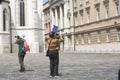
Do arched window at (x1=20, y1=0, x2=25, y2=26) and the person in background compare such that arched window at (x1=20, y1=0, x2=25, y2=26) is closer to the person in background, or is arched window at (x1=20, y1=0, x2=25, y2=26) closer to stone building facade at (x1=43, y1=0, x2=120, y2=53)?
stone building facade at (x1=43, y1=0, x2=120, y2=53)

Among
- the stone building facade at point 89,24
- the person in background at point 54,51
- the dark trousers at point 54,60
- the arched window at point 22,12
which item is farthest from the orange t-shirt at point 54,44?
the arched window at point 22,12

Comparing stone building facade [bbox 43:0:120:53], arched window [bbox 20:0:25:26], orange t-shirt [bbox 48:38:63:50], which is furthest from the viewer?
arched window [bbox 20:0:25:26]

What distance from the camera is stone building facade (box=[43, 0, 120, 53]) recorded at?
47750mm

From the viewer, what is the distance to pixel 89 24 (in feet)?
188

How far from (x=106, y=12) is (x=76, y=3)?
52.4ft

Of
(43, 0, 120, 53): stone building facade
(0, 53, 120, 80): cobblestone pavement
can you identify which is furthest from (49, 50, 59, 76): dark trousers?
(43, 0, 120, 53): stone building facade

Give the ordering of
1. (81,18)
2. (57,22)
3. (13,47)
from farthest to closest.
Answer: (57,22)
(81,18)
(13,47)

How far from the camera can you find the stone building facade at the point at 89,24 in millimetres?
47750

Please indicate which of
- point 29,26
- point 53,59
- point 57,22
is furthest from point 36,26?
point 53,59

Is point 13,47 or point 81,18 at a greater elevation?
point 81,18

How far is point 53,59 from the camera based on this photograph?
46.8ft

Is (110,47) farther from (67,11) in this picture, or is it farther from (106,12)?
(67,11)

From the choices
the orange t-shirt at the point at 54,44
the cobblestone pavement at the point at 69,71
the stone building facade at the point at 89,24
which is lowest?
the cobblestone pavement at the point at 69,71

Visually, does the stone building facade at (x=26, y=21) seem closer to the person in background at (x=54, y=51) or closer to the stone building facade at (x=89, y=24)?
the stone building facade at (x=89, y=24)
